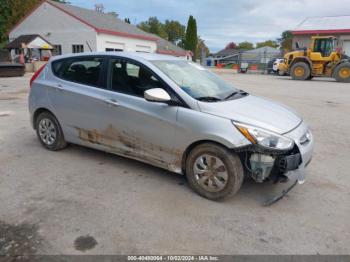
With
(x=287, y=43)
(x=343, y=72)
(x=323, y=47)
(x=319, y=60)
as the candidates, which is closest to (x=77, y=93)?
(x=343, y=72)

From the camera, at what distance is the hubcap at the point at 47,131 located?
16.3 ft

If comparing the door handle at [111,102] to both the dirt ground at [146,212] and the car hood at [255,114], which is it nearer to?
the dirt ground at [146,212]

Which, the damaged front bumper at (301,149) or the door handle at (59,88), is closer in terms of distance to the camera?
the damaged front bumper at (301,149)

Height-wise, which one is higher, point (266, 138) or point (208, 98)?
point (208, 98)

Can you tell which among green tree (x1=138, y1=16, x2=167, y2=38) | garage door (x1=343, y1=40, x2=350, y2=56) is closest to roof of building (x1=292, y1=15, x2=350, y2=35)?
garage door (x1=343, y1=40, x2=350, y2=56)

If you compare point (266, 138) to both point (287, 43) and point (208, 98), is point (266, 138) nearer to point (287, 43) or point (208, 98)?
point (208, 98)

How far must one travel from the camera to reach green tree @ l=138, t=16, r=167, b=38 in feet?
258

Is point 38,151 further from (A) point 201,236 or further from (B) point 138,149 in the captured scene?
(A) point 201,236

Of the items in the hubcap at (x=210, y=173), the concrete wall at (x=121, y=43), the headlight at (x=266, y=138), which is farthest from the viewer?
the concrete wall at (x=121, y=43)

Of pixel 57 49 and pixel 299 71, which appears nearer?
pixel 299 71

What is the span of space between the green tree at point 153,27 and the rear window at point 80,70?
3022 inches

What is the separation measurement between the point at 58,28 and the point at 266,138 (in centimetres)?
3142

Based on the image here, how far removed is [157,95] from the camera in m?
3.59

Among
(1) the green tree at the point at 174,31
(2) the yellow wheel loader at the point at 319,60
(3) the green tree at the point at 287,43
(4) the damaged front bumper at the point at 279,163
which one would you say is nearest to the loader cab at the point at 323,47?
(2) the yellow wheel loader at the point at 319,60
